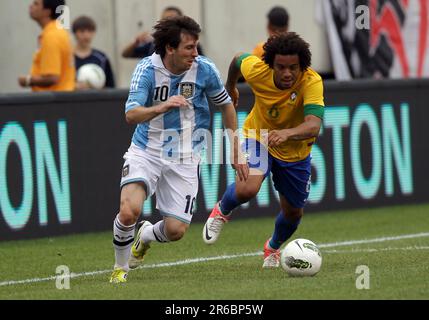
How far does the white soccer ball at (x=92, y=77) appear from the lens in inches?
581

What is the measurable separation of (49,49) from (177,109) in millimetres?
3976

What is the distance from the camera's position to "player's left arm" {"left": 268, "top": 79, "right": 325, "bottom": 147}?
33.5 ft

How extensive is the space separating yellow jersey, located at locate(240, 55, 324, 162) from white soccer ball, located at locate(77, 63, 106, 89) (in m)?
4.00

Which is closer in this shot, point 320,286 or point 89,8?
point 320,286

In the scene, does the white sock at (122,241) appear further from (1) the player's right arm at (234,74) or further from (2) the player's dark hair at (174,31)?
(1) the player's right arm at (234,74)

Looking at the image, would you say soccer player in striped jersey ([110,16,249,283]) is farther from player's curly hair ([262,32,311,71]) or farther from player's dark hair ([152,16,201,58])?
player's curly hair ([262,32,311,71])

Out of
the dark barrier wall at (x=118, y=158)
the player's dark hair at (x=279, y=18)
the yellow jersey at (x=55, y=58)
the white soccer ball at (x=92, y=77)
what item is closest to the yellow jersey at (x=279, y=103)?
the dark barrier wall at (x=118, y=158)

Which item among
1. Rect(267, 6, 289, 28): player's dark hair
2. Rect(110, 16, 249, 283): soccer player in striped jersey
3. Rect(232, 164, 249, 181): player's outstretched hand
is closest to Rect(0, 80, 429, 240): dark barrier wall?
Rect(267, 6, 289, 28): player's dark hair

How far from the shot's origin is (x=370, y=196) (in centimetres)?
1585

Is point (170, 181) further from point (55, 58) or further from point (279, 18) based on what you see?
point (279, 18)

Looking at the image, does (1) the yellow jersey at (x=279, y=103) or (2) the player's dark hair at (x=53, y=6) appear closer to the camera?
(1) the yellow jersey at (x=279, y=103)

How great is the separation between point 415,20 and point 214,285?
11420 millimetres
